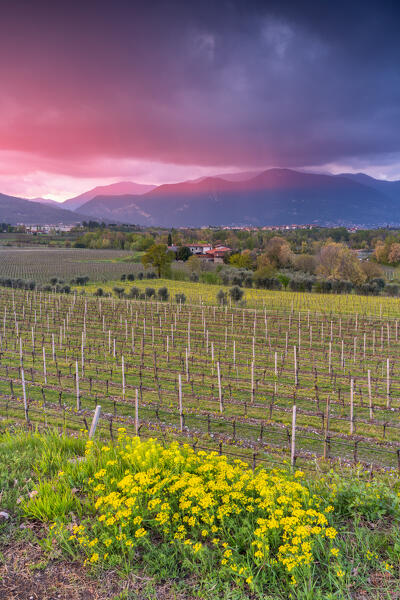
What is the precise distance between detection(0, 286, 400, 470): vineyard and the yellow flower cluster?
5.39ft

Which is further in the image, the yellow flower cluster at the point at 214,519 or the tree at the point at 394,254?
the tree at the point at 394,254

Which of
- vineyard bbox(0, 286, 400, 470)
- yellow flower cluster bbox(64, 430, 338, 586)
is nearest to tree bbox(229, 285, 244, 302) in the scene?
vineyard bbox(0, 286, 400, 470)

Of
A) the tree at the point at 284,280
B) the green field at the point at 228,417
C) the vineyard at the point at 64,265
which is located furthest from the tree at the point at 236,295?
the vineyard at the point at 64,265

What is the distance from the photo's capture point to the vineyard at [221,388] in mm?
10211

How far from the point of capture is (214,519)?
13.2 feet

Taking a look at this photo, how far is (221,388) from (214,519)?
1102 cm

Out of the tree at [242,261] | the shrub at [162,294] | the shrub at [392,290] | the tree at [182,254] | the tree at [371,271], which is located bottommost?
the shrub at [392,290]

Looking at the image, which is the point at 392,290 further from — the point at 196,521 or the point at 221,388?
the point at 196,521

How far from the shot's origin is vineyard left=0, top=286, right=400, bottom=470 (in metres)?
10.2

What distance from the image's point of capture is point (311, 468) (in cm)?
826

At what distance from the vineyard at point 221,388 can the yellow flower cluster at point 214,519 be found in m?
1.64

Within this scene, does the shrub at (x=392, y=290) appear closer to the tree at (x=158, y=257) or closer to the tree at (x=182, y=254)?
the tree at (x=158, y=257)

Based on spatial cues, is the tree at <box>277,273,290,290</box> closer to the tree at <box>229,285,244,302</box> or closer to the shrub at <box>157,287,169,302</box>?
the tree at <box>229,285,244,302</box>

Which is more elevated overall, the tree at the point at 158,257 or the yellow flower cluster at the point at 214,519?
the tree at the point at 158,257
